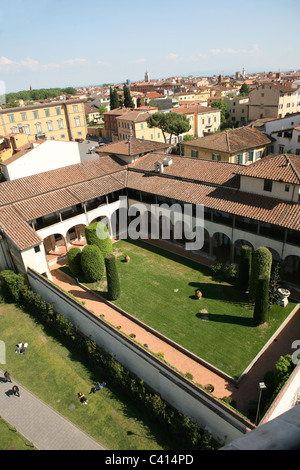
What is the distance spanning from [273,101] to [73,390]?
7224 centimetres

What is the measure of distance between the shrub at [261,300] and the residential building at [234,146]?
87.6ft

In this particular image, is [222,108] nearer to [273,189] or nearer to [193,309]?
[273,189]

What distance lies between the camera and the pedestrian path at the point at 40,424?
16.3m

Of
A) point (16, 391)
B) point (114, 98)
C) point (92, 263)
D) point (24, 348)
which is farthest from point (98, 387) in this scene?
point (114, 98)

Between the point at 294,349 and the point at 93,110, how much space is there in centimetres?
12530

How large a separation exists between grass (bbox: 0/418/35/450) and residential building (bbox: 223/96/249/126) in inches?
3260

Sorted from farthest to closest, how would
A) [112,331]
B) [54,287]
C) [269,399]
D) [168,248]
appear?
[168,248] → [54,287] → [112,331] → [269,399]

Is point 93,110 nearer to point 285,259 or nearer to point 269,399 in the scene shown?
point 285,259

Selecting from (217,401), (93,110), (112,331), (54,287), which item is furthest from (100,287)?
(93,110)

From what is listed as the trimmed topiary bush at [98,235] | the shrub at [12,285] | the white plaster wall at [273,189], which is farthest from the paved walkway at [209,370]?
the white plaster wall at [273,189]

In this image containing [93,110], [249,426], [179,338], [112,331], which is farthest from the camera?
[93,110]

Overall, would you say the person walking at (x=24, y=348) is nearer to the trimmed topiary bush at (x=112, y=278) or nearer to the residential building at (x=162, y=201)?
the residential building at (x=162, y=201)

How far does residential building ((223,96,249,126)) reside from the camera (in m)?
84.6

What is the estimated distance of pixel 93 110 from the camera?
5030 inches
